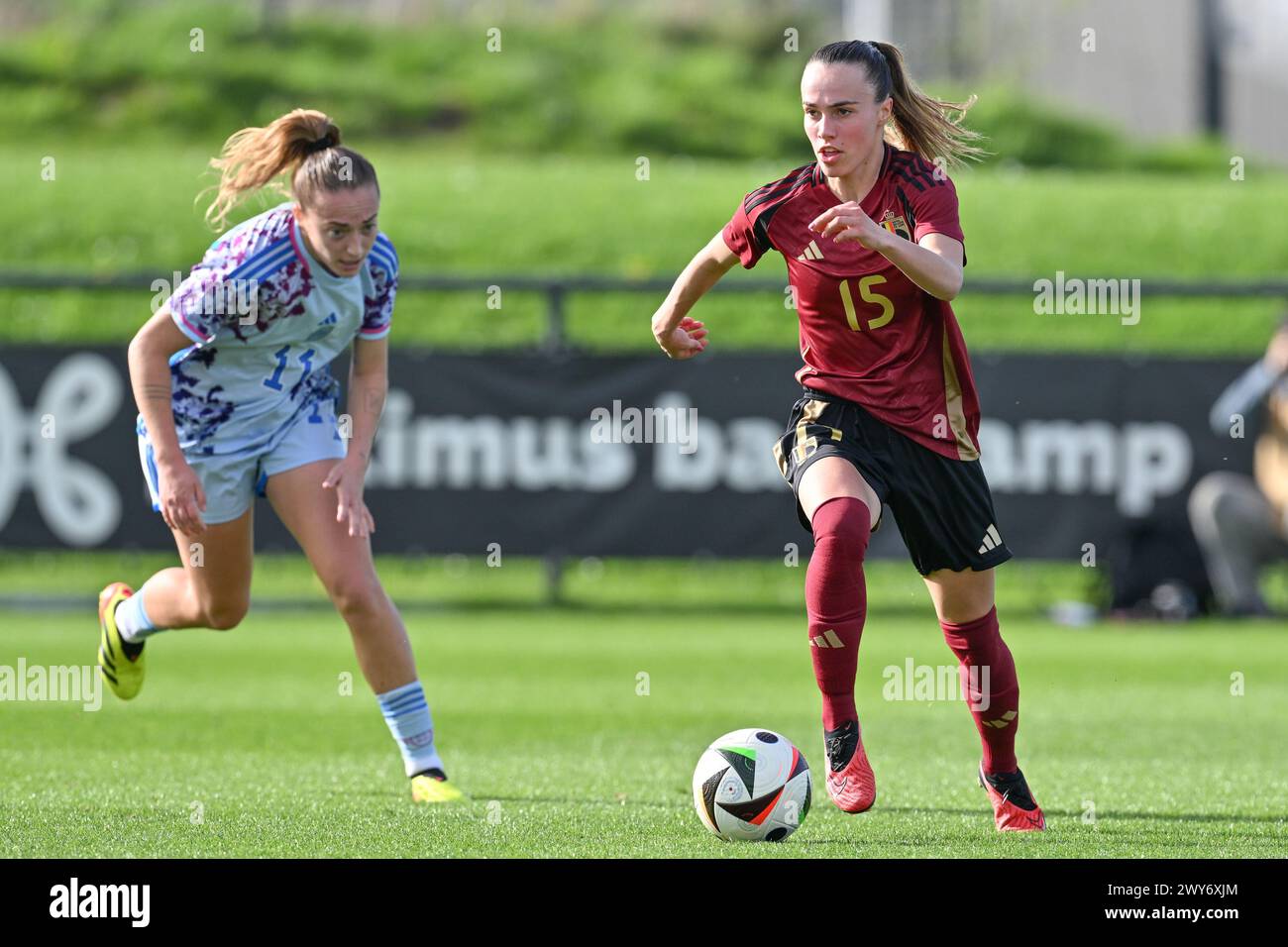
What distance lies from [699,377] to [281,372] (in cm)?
699

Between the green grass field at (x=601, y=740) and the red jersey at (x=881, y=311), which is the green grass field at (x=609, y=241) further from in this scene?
the red jersey at (x=881, y=311)

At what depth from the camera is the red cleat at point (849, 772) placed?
5137mm

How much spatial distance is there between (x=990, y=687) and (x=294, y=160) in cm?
270

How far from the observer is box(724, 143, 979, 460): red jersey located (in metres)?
5.43

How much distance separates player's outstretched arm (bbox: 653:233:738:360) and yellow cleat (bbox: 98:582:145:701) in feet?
8.13

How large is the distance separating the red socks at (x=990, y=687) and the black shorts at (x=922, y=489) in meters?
0.22

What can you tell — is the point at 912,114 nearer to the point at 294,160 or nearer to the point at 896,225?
the point at 896,225

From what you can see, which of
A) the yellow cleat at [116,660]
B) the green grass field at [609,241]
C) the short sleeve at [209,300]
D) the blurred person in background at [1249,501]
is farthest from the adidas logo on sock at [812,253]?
the green grass field at [609,241]

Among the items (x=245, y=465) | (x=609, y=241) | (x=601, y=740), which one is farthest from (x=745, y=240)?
(x=609, y=241)

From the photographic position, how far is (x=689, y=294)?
18.7 feet

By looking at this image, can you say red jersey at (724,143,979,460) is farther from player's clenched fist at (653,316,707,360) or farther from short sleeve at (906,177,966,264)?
player's clenched fist at (653,316,707,360)

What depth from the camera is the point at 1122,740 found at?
7.73 metres

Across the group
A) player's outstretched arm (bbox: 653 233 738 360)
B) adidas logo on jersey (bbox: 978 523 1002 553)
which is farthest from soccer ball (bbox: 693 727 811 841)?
player's outstretched arm (bbox: 653 233 738 360)
